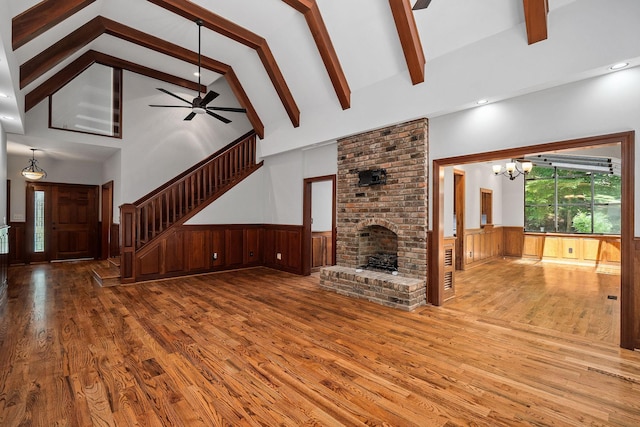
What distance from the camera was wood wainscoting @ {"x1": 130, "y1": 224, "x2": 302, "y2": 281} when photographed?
6355 millimetres

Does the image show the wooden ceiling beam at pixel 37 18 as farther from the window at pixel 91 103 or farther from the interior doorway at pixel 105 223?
the interior doorway at pixel 105 223

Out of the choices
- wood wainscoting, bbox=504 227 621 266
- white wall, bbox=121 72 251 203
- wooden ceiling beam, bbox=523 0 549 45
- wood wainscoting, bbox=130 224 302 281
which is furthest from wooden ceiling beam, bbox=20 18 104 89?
wood wainscoting, bbox=504 227 621 266

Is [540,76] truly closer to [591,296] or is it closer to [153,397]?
[591,296]

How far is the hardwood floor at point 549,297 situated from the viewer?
3.97 meters

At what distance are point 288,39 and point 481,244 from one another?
7069mm

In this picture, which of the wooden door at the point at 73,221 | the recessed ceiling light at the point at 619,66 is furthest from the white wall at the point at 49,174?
the recessed ceiling light at the point at 619,66

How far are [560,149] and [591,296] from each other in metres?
3.19

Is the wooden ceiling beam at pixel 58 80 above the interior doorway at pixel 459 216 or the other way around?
above

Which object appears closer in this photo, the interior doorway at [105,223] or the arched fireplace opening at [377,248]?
the arched fireplace opening at [377,248]

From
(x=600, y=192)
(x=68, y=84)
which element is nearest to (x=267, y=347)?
(x=68, y=84)

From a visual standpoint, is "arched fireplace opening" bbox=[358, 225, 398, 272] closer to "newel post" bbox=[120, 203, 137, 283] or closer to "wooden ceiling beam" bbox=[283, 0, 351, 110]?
"wooden ceiling beam" bbox=[283, 0, 351, 110]

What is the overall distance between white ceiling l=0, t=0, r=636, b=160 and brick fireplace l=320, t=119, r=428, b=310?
34.8 inches

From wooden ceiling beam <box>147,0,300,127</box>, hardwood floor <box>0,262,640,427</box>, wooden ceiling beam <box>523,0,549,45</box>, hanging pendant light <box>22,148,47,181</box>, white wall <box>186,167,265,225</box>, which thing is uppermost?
wooden ceiling beam <box>147,0,300,127</box>

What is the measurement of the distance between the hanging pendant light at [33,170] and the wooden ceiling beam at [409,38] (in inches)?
331
